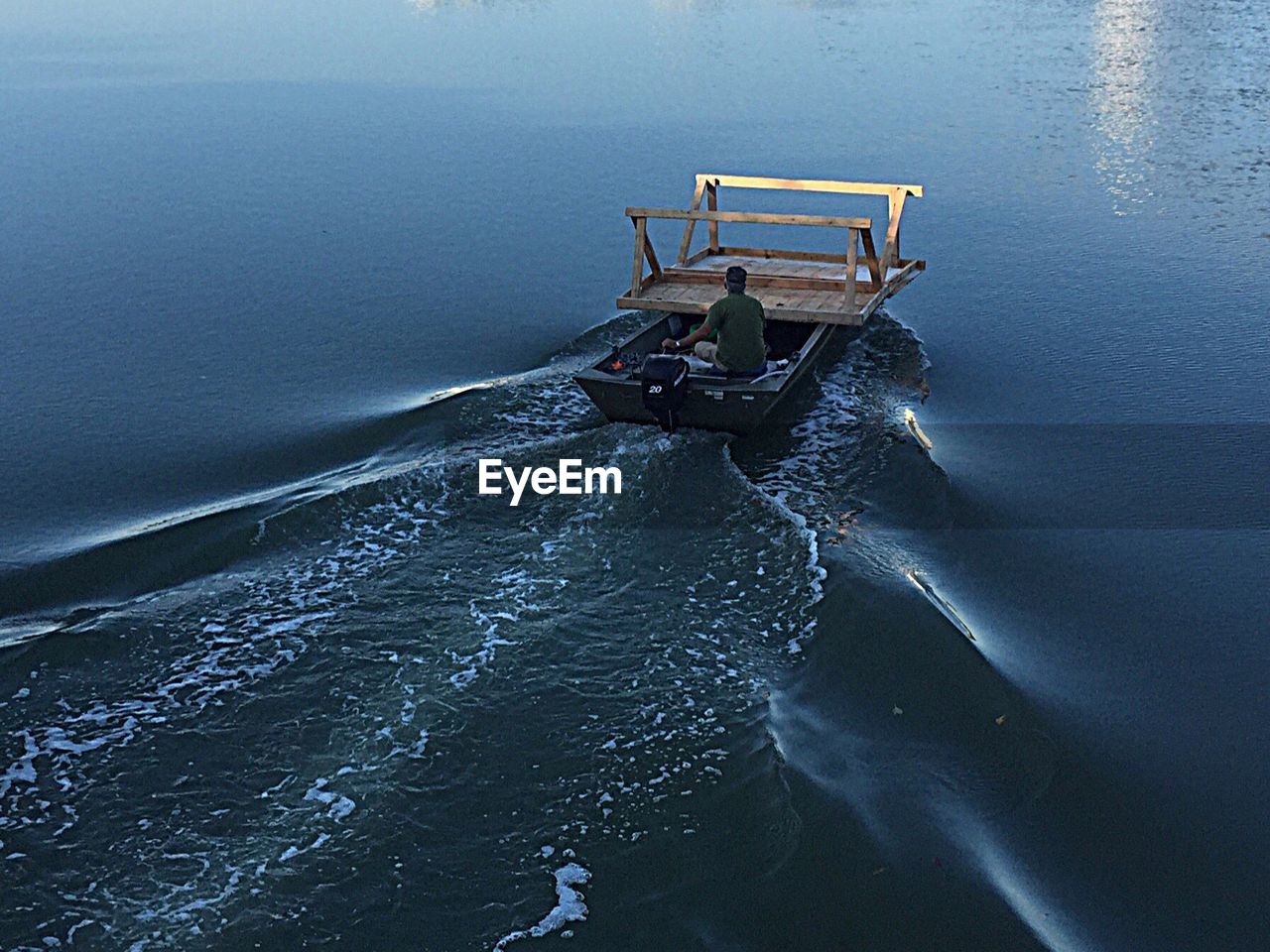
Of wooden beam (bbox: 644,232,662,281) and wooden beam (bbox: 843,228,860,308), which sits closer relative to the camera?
wooden beam (bbox: 843,228,860,308)

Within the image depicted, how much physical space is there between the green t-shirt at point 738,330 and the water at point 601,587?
1103 millimetres

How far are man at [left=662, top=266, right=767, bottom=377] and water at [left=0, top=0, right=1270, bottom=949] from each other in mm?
1063

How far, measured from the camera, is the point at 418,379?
16297 mm

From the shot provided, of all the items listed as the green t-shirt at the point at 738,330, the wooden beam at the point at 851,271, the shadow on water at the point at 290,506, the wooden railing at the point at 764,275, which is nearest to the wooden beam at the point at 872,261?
the wooden railing at the point at 764,275

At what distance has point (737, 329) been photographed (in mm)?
14781

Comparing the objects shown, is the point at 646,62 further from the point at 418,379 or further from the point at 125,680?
the point at 125,680

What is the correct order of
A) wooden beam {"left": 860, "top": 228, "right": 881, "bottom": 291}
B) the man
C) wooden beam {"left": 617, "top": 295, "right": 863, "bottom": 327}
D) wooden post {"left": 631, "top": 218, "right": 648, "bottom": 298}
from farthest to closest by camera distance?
wooden post {"left": 631, "top": 218, "right": 648, "bottom": 298}
wooden beam {"left": 860, "top": 228, "right": 881, "bottom": 291}
wooden beam {"left": 617, "top": 295, "right": 863, "bottom": 327}
the man

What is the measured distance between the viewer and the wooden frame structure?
53.7 feet

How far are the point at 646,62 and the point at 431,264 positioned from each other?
1825 centimetres

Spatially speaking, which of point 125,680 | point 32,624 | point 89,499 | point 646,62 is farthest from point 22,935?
point 646,62

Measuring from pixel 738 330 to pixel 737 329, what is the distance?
0.02 m

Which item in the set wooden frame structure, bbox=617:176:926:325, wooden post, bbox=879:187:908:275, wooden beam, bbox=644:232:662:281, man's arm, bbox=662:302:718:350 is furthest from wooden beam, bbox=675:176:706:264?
man's arm, bbox=662:302:718:350

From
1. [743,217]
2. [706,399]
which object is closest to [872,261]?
[743,217]

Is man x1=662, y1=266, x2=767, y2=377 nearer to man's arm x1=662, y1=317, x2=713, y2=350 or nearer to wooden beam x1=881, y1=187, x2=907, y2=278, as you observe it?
man's arm x1=662, y1=317, x2=713, y2=350
